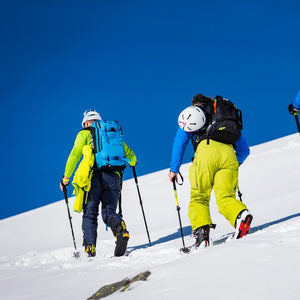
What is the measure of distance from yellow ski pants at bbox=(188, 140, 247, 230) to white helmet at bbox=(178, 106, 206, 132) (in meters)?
0.23

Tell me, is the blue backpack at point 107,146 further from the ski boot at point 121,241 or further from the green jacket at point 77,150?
the ski boot at point 121,241

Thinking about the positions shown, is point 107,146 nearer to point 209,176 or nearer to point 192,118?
point 192,118

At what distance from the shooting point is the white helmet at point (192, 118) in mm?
5387

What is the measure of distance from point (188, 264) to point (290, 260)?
2.35ft

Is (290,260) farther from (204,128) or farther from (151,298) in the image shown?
(204,128)

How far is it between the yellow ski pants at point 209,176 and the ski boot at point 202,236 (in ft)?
0.17

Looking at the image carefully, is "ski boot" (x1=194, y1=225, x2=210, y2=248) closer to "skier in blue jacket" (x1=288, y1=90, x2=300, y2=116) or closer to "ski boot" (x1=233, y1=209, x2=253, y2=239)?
"ski boot" (x1=233, y1=209, x2=253, y2=239)

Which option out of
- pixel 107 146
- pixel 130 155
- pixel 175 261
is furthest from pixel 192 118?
pixel 130 155

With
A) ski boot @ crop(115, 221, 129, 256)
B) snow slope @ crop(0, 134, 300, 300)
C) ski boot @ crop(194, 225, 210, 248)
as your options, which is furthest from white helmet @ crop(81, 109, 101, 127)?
ski boot @ crop(194, 225, 210, 248)

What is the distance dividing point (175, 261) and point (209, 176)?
7.09ft

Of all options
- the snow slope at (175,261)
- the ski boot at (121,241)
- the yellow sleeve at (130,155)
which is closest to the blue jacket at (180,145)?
the snow slope at (175,261)

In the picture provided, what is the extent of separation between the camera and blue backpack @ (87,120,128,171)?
22.4ft

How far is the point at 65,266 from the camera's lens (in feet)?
19.5

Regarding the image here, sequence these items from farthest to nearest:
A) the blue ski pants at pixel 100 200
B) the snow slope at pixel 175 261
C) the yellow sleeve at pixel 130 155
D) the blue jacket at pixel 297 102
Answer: the yellow sleeve at pixel 130 155
the blue ski pants at pixel 100 200
the blue jacket at pixel 297 102
the snow slope at pixel 175 261
